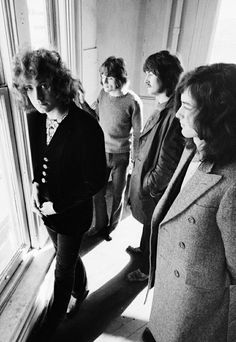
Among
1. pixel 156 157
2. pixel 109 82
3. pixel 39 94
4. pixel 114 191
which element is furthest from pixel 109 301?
pixel 109 82

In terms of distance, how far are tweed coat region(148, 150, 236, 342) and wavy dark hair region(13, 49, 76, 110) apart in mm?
643

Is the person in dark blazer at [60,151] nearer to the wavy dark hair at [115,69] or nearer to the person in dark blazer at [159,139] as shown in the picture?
the person in dark blazer at [159,139]

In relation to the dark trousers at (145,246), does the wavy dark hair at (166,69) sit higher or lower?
higher

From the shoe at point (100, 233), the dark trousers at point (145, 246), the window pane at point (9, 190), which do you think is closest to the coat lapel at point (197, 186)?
A: the dark trousers at point (145, 246)

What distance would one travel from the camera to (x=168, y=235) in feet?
3.79

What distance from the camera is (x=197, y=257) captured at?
1004 mm

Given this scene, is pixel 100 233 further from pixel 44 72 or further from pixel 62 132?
pixel 44 72

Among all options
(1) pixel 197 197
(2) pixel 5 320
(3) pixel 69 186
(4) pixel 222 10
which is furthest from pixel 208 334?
(4) pixel 222 10

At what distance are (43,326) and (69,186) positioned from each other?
103cm

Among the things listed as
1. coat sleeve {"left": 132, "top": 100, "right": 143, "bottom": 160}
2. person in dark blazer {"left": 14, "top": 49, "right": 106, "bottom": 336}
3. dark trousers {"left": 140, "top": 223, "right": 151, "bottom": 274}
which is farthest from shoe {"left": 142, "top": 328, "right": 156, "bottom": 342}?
coat sleeve {"left": 132, "top": 100, "right": 143, "bottom": 160}

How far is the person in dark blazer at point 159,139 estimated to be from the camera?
1534mm

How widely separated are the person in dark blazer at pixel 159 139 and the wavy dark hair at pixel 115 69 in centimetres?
31

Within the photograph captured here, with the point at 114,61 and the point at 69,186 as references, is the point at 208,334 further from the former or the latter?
the point at 114,61

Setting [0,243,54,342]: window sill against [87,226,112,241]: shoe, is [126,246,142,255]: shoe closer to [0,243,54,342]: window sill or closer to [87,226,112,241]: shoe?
[87,226,112,241]: shoe
